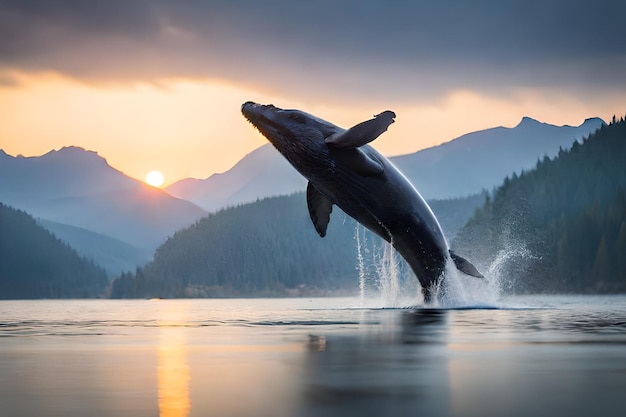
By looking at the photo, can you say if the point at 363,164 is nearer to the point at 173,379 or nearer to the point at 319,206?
the point at 319,206

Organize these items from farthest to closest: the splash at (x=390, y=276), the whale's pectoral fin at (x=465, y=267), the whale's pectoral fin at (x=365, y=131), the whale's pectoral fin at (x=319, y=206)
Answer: the splash at (x=390, y=276) → the whale's pectoral fin at (x=465, y=267) → the whale's pectoral fin at (x=319, y=206) → the whale's pectoral fin at (x=365, y=131)

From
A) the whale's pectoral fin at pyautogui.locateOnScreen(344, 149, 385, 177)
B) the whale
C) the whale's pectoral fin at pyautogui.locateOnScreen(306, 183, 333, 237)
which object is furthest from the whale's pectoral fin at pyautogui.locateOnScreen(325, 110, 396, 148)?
the whale's pectoral fin at pyautogui.locateOnScreen(306, 183, 333, 237)

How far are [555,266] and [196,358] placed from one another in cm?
17605

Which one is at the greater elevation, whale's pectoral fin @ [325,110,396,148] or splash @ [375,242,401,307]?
whale's pectoral fin @ [325,110,396,148]

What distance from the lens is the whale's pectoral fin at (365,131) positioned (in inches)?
1120

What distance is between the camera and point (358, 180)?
3161 centimetres

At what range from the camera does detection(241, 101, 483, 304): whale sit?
1176 inches

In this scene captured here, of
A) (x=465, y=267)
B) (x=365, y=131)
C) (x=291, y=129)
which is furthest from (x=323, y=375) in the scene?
(x=465, y=267)

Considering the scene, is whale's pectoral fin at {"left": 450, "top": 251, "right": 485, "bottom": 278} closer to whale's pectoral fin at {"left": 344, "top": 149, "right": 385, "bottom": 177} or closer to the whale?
the whale

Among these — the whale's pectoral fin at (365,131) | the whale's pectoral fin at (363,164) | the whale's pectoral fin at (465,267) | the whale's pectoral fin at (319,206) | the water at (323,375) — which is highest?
the whale's pectoral fin at (365,131)

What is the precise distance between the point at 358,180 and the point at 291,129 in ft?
10.6

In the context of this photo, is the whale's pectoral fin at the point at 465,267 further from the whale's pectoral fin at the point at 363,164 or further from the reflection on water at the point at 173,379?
the reflection on water at the point at 173,379

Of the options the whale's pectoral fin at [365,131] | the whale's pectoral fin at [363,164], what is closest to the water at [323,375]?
the whale's pectoral fin at [365,131]

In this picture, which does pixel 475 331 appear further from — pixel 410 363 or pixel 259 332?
pixel 410 363
